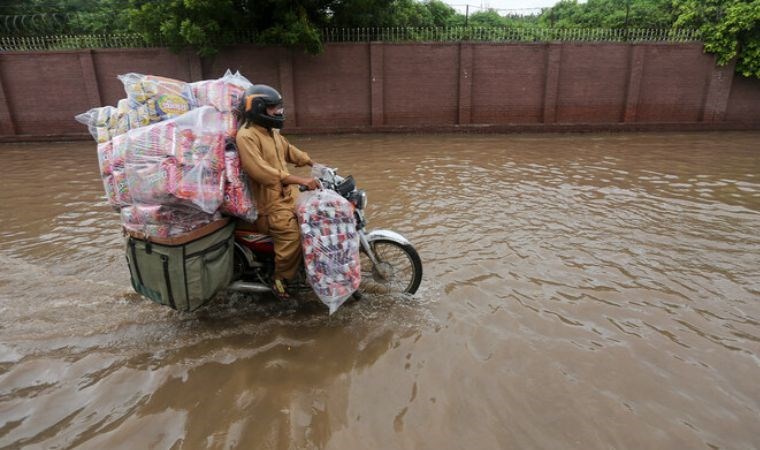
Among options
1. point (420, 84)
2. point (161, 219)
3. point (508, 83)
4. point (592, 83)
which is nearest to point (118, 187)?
point (161, 219)

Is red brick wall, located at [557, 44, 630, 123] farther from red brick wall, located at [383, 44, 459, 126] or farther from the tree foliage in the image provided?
red brick wall, located at [383, 44, 459, 126]

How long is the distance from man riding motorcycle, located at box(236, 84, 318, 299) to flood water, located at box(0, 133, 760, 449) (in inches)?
22.3

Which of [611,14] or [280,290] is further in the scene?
[611,14]

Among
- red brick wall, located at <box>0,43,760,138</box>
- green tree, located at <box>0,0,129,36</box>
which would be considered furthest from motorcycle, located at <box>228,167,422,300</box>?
green tree, located at <box>0,0,129,36</box>

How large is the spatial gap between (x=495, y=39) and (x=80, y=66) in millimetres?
14033

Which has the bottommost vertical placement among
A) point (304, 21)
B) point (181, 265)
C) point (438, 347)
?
point (438, 347)

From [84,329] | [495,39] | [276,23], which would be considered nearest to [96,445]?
[84,329]

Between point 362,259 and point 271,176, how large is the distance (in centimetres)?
127

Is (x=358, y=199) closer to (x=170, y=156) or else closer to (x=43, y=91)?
(x=170, y=156)

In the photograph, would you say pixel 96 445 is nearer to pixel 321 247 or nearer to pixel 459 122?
pixel 321 247

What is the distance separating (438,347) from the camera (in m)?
3.41

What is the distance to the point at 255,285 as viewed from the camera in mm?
3789

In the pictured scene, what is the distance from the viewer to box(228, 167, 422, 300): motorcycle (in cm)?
374

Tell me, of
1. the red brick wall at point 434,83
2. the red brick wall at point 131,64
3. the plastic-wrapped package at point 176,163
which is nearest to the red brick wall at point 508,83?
the red brick wall at point 434,83
